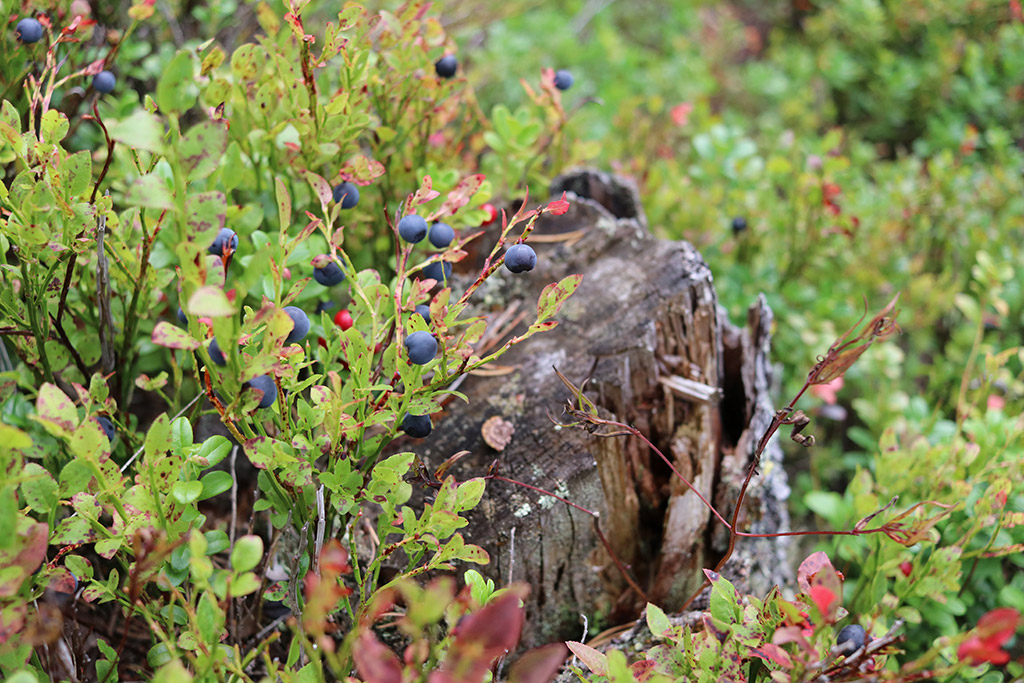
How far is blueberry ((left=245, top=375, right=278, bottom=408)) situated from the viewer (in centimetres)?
79

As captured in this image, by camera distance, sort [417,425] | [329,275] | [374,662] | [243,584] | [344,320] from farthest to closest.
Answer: [344,320] → [329,275] → [417,425] → [243,584] → [374,662]

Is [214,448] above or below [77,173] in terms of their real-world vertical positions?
below

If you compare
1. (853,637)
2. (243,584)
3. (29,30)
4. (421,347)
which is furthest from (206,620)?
(29,30)

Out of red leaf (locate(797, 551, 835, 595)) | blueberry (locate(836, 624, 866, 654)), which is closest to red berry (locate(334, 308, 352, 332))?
red leaf (locate(797, 551, 835, 595))

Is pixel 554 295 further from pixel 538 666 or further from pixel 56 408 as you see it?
pixel 56 408

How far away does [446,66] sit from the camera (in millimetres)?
1378

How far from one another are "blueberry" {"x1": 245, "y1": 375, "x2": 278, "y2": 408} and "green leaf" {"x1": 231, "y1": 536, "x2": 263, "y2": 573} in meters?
0.18

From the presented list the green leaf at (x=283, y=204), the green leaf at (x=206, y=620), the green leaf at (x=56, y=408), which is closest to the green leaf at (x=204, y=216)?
the green leaf at (x=283, y=204)

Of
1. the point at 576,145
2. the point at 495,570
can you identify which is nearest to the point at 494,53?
the point at 576,145

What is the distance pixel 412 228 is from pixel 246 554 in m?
0.48

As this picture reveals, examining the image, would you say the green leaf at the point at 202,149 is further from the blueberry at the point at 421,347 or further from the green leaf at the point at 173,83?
the blueberry at the point at 421,347

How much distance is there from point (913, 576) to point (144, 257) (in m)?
1.28

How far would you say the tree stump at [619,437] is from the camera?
3.89ft

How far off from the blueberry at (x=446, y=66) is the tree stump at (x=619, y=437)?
0.35 m
